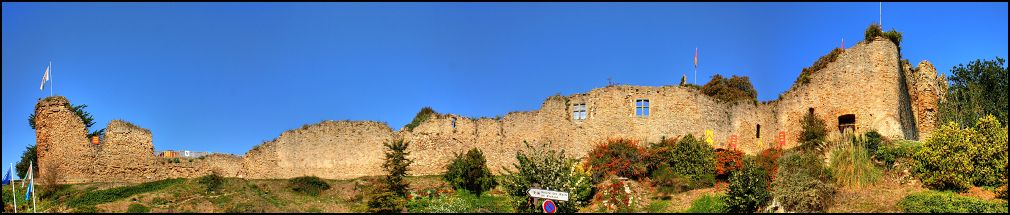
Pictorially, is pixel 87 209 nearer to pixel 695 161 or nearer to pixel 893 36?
pixel 695 161

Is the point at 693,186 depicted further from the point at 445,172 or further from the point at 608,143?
the point at 445,172

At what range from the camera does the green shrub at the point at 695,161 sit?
34938 millimetres

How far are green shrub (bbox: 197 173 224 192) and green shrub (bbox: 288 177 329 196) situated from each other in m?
2.38

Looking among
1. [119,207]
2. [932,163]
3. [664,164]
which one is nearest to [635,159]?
[664,164]

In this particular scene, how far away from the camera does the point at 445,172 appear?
38.4m

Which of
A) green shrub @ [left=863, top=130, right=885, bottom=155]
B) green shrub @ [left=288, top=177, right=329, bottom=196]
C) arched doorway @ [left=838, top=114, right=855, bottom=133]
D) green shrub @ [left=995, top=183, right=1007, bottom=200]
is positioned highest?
arched doorway @ [left=838, top=114, right=855, bottom=133]

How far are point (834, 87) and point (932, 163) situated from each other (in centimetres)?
738

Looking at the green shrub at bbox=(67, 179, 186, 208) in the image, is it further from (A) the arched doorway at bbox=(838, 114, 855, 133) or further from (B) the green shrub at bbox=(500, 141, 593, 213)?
(A) the arched doorway at bbox=(838, 114, 855, 133)

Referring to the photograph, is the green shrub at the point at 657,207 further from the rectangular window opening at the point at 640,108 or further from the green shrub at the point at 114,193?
the green shrub at the point at 114,193

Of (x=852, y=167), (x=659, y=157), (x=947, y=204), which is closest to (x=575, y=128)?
(x=659, y=157)

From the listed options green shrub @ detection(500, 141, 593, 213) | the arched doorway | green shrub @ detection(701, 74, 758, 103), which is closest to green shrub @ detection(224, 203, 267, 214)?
green shrub @ detection(500, 141, 593, 213)

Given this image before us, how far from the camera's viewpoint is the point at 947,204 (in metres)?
29.3

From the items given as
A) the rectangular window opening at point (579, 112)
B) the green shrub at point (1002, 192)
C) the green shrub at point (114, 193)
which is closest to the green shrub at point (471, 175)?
the rectangular window opening at point (579, 112)

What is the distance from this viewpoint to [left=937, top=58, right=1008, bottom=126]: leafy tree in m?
41.1
